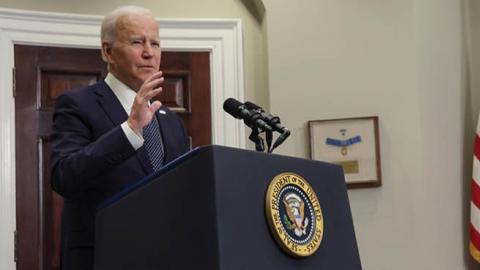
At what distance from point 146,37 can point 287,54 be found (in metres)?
1.59

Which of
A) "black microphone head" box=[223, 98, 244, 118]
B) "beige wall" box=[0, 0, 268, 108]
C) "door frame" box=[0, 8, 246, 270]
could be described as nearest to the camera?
"black microphone head" box=[223, 98, 244, 118]

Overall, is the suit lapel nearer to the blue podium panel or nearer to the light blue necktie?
the light blue necktie

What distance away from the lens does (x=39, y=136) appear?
3066 millimetres

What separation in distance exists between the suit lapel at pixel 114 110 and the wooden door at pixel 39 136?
58.0 inches

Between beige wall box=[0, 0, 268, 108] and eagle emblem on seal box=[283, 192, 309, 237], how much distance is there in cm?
199

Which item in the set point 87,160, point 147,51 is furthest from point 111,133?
point 147,51

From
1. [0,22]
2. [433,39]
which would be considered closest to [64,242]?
[0,22]

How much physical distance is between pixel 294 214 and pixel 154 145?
494mm

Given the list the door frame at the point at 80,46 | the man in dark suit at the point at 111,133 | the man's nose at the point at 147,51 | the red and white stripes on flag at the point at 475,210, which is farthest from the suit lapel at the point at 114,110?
the red and white stripes on flag at the point at 475,210

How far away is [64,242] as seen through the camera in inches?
61.9

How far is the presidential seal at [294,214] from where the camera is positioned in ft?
4.09

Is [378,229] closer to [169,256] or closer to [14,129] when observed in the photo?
[14,129]

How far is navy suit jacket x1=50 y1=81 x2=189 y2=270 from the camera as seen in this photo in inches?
55.5

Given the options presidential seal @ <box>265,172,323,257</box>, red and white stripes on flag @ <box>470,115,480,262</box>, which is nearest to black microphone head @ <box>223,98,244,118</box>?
presidential seal @ <box>265,172,323,257</box>
